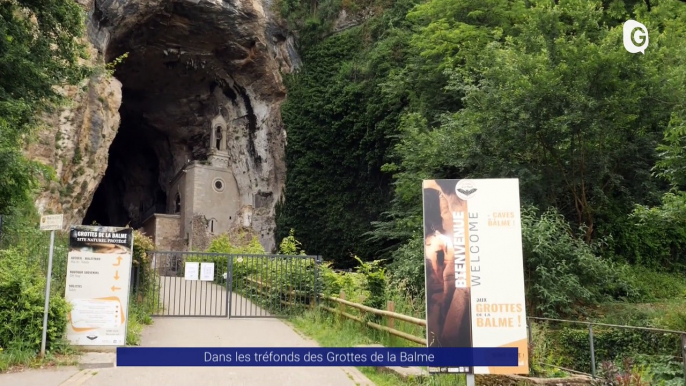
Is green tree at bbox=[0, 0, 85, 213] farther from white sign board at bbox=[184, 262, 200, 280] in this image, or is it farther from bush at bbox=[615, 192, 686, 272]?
bush at bbox=[615, 192, 686, 272]

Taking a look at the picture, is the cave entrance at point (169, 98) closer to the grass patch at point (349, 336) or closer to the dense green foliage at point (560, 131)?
the dense green foliage at point (560, 131)

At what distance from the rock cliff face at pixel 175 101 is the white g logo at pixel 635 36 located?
676 inches

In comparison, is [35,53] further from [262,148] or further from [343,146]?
[262,148]

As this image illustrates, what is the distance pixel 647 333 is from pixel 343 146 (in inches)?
744

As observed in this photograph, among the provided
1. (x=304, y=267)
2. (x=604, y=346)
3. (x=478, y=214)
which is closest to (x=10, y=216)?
(x=304, y=267)

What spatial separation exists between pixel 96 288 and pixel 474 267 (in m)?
6.26

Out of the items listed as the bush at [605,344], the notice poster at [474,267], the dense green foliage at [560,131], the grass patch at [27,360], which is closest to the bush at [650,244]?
the dense green foliage at [560,131]

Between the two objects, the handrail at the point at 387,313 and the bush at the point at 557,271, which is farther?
the bush at the point at 557,271

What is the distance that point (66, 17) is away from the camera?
535 inches

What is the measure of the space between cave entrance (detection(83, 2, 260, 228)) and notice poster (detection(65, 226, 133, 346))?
19561 mm

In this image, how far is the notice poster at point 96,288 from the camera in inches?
345

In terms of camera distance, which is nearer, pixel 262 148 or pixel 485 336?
pixel 485 336

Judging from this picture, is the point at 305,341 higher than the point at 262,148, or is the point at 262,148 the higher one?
the point at 262,148
